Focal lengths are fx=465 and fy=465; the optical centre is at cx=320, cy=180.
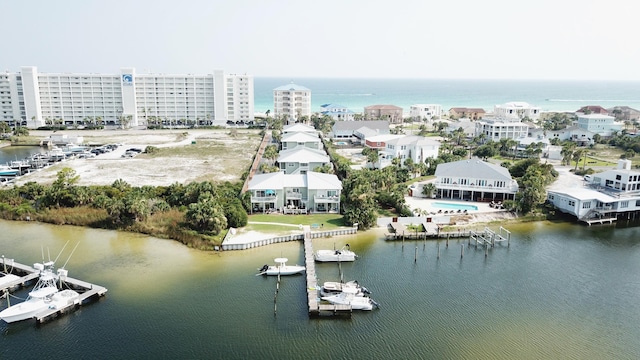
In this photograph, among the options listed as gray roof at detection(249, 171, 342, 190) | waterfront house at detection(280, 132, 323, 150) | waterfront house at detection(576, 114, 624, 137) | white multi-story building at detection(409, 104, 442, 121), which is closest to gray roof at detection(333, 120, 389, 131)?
waterfront house at detection(280, 132, 323, 150)

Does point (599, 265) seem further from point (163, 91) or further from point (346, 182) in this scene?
point (163, 91)

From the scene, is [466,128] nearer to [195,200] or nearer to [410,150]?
[410,150]

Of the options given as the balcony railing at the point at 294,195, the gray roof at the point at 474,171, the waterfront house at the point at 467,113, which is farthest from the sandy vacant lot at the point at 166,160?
the waterfront house at the point at 467,113

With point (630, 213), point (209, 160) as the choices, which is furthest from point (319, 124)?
point (630, 213)

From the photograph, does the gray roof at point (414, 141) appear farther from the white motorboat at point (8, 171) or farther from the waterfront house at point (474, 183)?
the white motorboat at point (8, 171)

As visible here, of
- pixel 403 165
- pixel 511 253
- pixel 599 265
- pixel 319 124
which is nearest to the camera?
pixel 599 265
